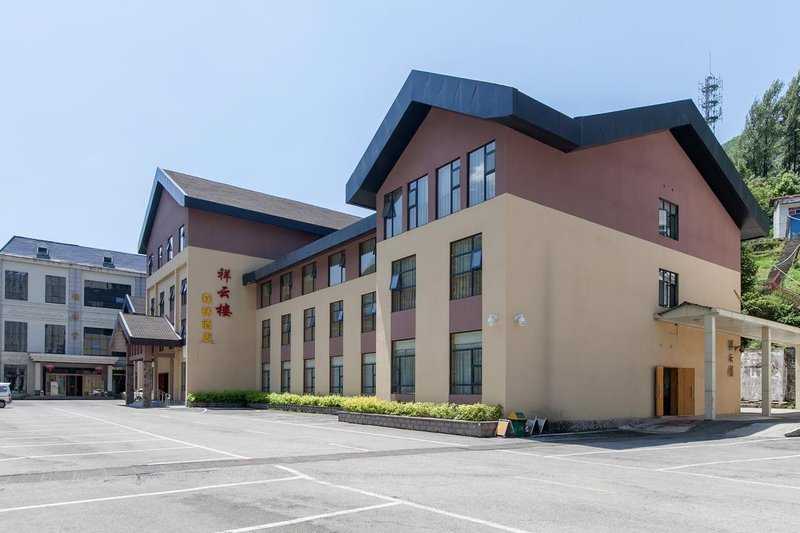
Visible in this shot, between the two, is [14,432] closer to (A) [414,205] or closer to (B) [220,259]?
(A) [414,205]

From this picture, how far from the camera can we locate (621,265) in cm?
2275

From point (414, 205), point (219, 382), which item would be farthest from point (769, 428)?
point (219, 382)

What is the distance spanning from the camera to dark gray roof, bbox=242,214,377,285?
2850 cm

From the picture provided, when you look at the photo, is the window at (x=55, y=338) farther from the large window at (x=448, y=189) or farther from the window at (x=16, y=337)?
the large window at (x=448, y=189)

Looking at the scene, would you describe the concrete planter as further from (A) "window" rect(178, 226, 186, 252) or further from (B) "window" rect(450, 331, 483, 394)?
(A) "window" rect(178, 226, 186, 252)

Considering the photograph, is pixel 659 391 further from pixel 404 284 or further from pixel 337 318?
pixel 337 318

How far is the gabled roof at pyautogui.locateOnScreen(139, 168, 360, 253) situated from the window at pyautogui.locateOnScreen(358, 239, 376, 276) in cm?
1232

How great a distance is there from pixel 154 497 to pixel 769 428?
57.3 feet

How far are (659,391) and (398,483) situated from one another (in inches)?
653

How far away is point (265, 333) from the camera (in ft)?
131

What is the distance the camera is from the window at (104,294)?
208 feet

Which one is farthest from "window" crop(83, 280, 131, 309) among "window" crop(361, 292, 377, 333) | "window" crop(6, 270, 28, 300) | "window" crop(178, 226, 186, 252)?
"window" crop(361, 292, 377, 333)

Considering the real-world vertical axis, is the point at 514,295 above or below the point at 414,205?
below

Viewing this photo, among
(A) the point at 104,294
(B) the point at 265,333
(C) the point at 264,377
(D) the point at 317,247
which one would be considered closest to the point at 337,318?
(D) the point at 317,247
